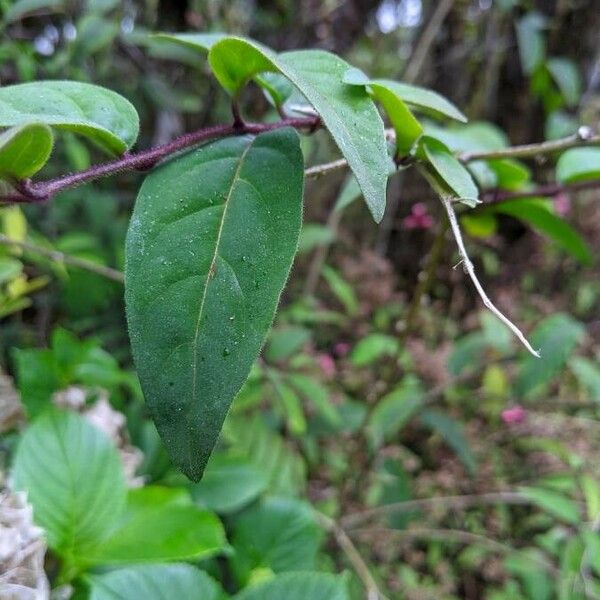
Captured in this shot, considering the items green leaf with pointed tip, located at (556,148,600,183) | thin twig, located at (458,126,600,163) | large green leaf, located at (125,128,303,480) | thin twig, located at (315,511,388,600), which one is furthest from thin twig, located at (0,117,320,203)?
thin twig, located at (315,511,388,600)

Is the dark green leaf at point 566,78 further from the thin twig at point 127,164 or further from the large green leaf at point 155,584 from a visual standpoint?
the large green leaf at point 155,584

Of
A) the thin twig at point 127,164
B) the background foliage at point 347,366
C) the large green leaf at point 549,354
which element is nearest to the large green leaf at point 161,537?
the background foliage at point 347,366

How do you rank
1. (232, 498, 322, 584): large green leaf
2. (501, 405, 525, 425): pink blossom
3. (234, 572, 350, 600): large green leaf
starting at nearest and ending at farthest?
1. (234, 572, 350, 600): large green leaf
2. (232, 498, 322, 584): large green leaf
3. (501, 405, 525, 425): pink blossom

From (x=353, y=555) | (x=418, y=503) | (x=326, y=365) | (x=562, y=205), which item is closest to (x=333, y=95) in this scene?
(x=353, y=555)

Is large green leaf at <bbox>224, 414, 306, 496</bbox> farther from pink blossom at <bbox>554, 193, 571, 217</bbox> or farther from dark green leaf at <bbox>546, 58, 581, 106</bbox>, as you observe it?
dark green leaf at <bbox>546, 58, 581, 106</bbox>

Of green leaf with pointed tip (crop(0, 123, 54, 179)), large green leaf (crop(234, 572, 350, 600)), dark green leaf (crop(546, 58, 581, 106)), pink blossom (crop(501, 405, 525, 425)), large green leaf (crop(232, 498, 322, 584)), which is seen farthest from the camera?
dark green leaf (crop(546, 58, 581, 106))

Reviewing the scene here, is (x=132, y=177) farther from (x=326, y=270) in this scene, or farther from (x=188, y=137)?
(x=188, y=137)

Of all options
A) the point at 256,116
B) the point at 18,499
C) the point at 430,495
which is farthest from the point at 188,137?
the point at 256,116

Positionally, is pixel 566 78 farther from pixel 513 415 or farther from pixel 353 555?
pixel 353 555
